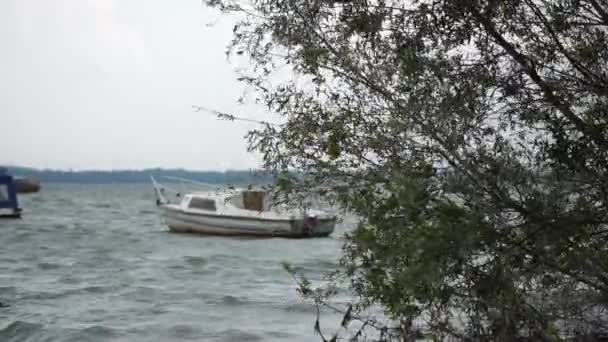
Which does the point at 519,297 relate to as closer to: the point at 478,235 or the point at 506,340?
the point at 506,340

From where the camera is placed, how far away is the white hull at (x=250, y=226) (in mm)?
41906

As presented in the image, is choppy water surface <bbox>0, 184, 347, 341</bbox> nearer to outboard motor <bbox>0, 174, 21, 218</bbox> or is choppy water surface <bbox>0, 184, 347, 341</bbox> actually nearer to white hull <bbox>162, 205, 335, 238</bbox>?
white hull <bbox>162, 205, 335, 238</bbox>

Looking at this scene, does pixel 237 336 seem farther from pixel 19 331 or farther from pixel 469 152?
pixel 469 152

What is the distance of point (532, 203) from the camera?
759cm

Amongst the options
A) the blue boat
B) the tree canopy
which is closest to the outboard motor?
the blue boat

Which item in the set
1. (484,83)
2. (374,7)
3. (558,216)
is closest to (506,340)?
(558,216)

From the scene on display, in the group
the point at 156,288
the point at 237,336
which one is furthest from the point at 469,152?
the point at 156,288

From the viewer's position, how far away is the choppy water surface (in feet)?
55.2

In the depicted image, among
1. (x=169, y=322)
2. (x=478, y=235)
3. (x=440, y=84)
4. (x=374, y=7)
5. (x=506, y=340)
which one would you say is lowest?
(x=169, y=322)

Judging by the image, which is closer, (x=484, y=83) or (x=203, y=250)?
(x=484, y=83)

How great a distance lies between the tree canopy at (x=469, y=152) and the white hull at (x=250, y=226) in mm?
32834

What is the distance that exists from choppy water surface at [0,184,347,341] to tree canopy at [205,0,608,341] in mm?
1059

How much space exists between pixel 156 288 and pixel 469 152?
17217 millimetres

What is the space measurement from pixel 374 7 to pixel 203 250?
3012 cm
